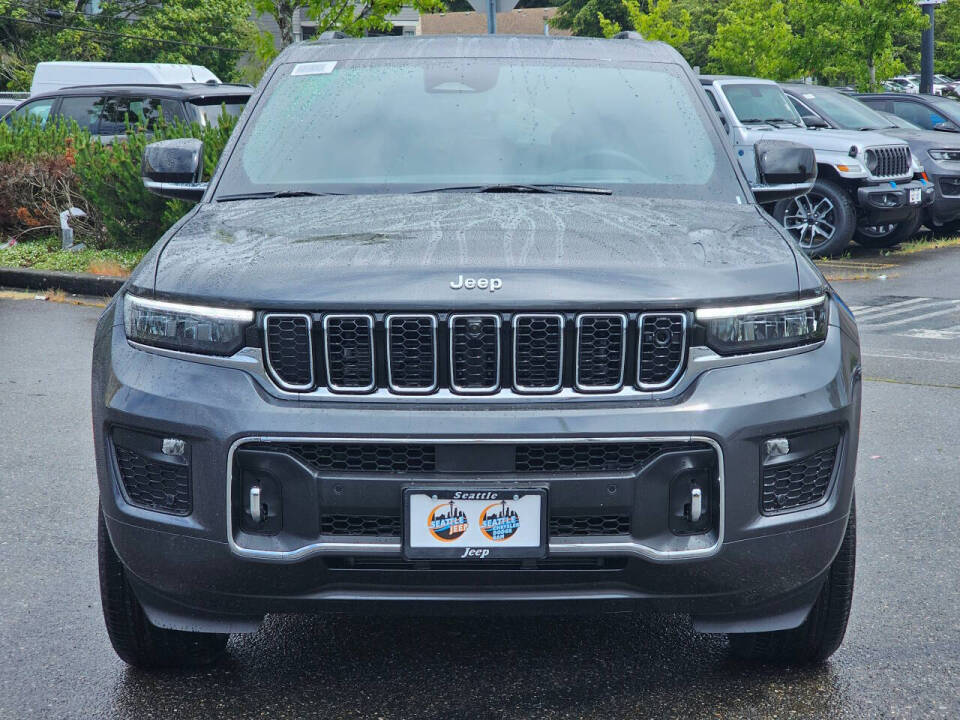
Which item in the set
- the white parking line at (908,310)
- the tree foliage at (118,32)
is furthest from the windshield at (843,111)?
the tree foliage at (118,32)

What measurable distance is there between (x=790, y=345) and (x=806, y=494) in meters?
0.36

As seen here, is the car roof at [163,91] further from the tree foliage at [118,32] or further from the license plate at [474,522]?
the tree foliage at [118,32]

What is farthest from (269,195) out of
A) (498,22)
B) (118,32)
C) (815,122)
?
(498,22)

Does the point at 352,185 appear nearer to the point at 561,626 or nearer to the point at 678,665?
the point at 561,626

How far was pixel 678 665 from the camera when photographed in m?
3.54

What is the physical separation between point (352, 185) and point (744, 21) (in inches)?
1043

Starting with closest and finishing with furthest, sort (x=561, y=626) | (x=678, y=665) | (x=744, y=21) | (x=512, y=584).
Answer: (x=512, y=584)
(x=678, y=665)
(x=561, y=626)
(x=744, y=21)

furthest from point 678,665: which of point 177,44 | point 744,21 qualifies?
point 177,44

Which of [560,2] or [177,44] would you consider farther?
[560,2]

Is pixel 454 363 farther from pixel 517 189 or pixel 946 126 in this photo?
pixel 946 126

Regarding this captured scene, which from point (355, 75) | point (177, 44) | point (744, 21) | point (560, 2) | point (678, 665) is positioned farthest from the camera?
point (560, 2)

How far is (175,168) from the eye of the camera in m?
4.31

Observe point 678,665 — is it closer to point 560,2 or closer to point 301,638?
point 301,638

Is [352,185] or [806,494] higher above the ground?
[352,185]
